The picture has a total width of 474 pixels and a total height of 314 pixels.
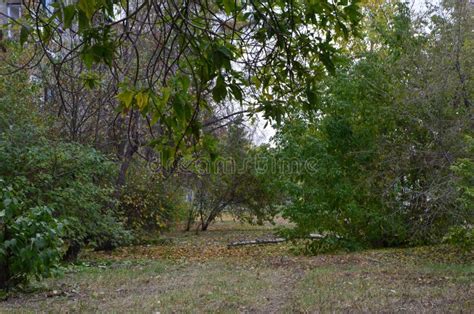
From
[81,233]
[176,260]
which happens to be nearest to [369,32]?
[176,260]

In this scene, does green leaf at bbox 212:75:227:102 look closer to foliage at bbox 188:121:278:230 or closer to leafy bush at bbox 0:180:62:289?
leafy bush at bbox 0:180:62:289

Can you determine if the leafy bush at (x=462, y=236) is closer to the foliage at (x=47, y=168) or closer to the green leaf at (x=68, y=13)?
the foliage at (x=47, y=168)

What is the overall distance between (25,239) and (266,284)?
344 centimetres

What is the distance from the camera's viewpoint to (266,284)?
8.95 metres

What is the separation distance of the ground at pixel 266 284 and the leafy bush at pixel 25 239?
0.44 meters

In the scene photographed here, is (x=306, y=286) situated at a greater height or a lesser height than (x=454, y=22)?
lesser

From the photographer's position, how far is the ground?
7.12 meters

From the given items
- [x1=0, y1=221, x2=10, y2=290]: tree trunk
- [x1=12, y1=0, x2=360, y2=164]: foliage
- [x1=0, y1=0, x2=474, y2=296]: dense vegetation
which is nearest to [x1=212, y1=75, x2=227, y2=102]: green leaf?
[x1=12, y1=0, x2=360, y2=164]: foliage

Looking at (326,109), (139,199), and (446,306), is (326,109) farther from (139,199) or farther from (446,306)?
(446,306)

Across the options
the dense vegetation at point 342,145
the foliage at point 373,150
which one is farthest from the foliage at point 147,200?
the foliage at point 373,150

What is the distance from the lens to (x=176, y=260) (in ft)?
45.9

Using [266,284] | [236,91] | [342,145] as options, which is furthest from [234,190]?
[236,91]

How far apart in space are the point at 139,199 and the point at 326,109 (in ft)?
21.2

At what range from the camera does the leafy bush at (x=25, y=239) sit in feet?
24.9
